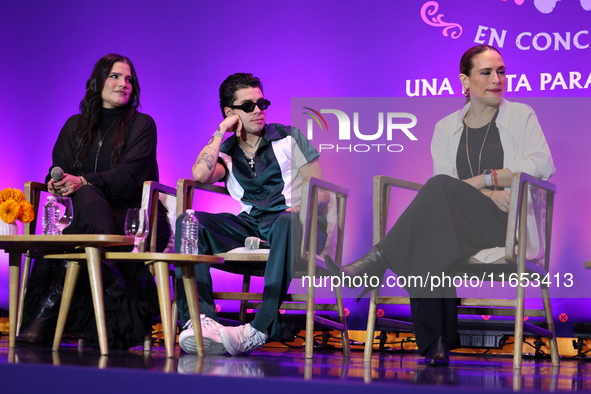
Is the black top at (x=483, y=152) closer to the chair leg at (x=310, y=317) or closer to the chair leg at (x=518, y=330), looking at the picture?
the chair leg at (x=518, y=330)

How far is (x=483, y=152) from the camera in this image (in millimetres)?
2863

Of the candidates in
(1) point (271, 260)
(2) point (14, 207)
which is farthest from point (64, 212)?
(1) point (271, 260)

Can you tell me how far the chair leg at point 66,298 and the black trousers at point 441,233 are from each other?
1.11 meters

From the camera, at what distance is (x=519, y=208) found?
2611 mm

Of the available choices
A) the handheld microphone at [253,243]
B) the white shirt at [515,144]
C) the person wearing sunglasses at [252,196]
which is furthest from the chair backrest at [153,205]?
the white shirt at [515,144]

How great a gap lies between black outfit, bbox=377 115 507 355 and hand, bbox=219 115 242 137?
100 cm

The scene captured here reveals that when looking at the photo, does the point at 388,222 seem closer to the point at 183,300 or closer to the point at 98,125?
the point at 183,300

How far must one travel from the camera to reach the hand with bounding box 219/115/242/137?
3373mm

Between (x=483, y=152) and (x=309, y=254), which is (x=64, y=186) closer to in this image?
(x=309, y=254)

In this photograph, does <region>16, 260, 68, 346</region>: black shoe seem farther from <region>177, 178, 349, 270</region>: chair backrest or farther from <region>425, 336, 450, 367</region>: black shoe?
<region>425, 336, 450, 367</region>: black shoe

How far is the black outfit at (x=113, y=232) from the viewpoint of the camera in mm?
3037

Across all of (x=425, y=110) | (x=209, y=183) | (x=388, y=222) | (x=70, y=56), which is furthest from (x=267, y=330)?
(x=70, y=56)

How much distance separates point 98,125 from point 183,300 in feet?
3.48

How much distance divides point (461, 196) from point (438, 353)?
0.55 metres
